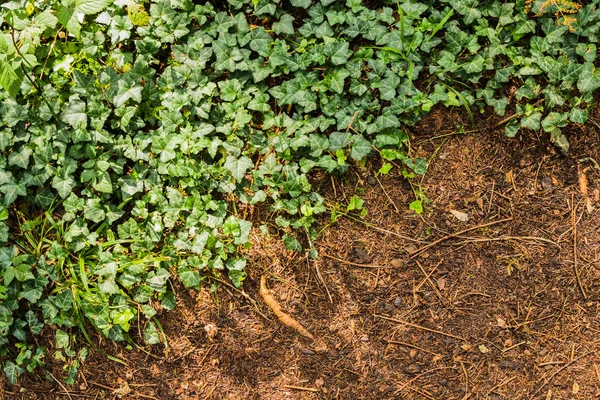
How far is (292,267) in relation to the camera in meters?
3.11

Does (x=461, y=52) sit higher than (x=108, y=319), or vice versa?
(x=461, y=52)

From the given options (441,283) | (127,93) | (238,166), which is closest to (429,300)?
(441,283)

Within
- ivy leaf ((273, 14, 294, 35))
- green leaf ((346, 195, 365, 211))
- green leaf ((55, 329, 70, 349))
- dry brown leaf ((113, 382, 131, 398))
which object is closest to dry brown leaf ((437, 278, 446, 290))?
green leaf ((346, 195, 365, 211))

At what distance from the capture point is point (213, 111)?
9.88ft

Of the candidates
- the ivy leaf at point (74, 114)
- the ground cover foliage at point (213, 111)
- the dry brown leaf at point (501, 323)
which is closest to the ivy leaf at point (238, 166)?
the ground cover foliage at point (213, 111)

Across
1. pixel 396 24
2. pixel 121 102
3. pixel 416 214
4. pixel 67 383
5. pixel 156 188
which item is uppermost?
pixel 396 24

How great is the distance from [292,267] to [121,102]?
52.0 inches

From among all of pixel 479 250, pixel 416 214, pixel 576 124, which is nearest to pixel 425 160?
pixel 416 214

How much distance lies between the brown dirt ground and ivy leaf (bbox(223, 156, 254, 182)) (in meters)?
0.40

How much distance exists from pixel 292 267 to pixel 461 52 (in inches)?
60.5

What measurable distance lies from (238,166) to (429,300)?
132cm

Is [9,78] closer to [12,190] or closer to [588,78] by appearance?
[12,190]

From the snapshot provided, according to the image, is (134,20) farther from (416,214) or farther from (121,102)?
(416,214)

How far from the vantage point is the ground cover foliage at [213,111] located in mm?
2957
